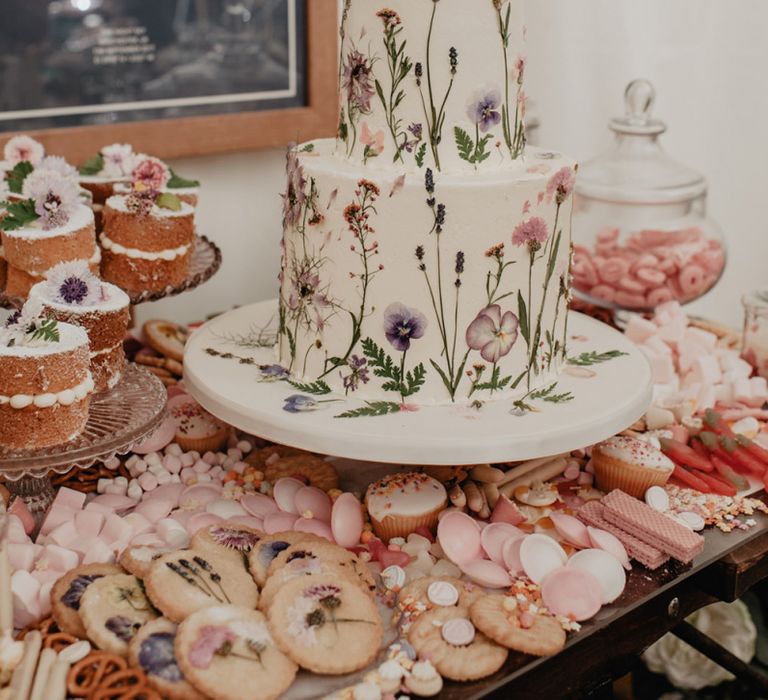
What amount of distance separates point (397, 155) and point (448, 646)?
61 centimetres

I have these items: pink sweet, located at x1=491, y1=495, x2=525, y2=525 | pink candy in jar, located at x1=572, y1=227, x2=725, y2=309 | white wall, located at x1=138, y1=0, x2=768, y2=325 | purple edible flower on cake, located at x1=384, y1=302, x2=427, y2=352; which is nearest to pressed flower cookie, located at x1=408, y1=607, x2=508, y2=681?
pink sweet, located at x1=491, y1=495, x2=525, y2=525

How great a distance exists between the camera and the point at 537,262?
127 cm

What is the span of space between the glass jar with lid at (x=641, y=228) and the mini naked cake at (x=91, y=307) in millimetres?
1033

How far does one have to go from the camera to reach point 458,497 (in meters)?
1.31

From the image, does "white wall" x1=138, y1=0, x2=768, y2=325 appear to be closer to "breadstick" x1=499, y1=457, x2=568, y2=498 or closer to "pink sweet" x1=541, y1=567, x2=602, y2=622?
"breadstick" x1=499, y1=457, x2=568, y2=498

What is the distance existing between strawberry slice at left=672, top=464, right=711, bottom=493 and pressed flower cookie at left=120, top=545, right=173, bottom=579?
753mm

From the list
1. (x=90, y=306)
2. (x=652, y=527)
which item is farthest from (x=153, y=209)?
(x=652, y=527)

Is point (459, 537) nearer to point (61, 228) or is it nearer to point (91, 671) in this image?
point (91, 671)

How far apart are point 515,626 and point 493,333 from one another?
1.25ft

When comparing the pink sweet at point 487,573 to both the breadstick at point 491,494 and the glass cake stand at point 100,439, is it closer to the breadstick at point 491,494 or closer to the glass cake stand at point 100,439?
the breadstick at point 491,494

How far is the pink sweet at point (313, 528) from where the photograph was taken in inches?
48.8

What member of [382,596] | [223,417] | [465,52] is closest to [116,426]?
[223,417]

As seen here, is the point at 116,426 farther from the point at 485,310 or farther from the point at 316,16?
the point at 316,16

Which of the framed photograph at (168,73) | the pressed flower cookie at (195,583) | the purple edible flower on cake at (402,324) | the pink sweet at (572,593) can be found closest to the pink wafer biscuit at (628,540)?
the pink sweet at (572,593)
